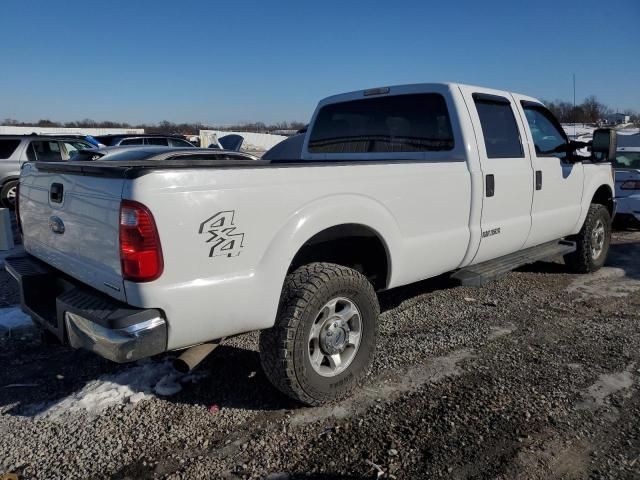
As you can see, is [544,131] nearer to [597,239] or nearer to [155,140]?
[597,239]

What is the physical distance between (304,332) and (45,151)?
12256mm

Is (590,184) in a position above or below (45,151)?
below

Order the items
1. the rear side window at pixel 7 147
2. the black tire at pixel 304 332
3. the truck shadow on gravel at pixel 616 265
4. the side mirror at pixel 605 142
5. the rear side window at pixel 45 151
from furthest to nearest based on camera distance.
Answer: the rear side window at pixel 45 151
the rear side window at pixel 7 147
the truck shadow on gravel at pixel 616 265
the side mirror at pixel 605 142
the black tire at pixel 304 332

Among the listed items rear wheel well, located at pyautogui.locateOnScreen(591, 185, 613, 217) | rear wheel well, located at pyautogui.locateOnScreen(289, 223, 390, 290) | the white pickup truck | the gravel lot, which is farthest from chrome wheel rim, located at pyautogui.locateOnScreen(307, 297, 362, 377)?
rear wheel well, located at pyautogui.locateOnScreen(591, 185, 613, 217)

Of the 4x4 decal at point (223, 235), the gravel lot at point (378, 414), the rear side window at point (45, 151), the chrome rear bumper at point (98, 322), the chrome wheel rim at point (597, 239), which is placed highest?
the rear side window at point (45, 151)

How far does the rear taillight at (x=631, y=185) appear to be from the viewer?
8864 millimetres

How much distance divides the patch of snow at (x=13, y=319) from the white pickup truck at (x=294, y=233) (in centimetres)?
114

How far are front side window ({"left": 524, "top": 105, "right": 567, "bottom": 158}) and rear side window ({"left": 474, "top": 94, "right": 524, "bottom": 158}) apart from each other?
1.13 feet

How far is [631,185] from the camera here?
892 cm

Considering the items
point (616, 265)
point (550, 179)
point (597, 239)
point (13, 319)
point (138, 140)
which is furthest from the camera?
point (138, 140)

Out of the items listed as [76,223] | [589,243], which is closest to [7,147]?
[76,223]

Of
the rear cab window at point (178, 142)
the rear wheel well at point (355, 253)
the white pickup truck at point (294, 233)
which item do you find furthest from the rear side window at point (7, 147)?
the rear wheel well at point (355, 253)

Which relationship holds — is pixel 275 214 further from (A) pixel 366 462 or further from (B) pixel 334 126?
(B) pixel 334 126

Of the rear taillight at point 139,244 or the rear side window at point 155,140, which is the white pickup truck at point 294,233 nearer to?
the rear taillight at point 139,244
